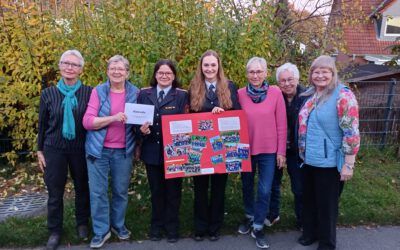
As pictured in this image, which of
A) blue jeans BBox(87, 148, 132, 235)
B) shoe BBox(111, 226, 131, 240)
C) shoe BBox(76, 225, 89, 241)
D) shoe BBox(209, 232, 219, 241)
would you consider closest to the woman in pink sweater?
shoe BBox(209, 232, 219, 241)

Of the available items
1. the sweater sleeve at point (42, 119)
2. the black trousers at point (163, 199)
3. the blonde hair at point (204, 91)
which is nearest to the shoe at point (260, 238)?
the black trousers at point (163, 199)

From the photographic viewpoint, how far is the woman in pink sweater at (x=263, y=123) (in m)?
3.90

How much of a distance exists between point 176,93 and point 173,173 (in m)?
0.82

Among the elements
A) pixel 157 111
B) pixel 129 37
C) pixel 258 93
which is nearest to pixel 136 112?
pixel 157 111

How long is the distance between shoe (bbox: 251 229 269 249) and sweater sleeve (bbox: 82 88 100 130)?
2.09 meters

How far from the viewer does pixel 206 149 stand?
4.02 metres

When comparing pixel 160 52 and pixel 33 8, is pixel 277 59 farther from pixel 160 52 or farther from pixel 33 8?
pixel 33 8

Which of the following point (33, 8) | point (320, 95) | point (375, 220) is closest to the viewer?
point (320, 95)

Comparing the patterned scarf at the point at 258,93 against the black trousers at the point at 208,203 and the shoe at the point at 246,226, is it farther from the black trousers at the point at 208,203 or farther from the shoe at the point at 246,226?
the shoe at the point at 246,226

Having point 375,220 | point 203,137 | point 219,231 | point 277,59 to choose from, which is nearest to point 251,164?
point 203,137

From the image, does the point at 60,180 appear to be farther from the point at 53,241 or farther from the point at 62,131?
the point at 53,241

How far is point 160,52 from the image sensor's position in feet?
17.1

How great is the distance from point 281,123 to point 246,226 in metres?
1.34

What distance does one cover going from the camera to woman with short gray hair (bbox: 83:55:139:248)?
377cm
